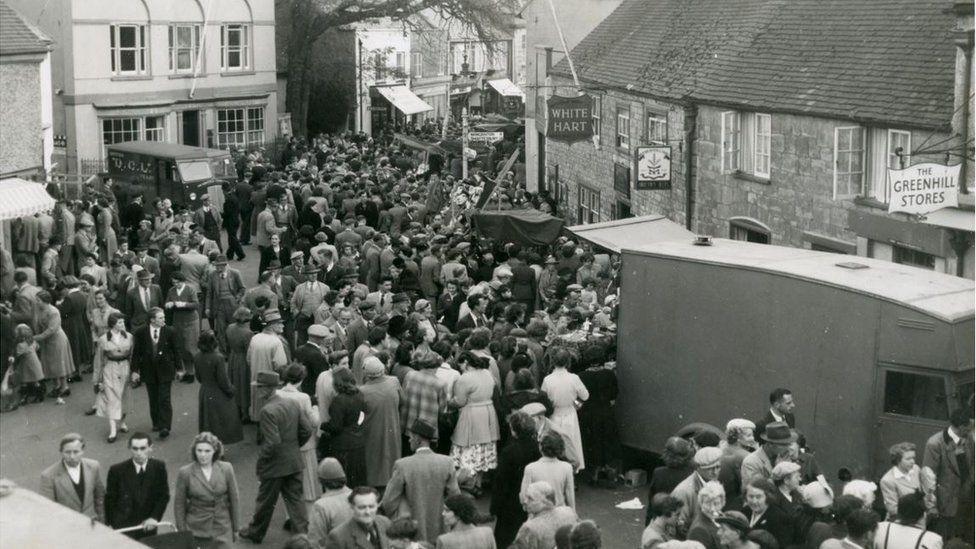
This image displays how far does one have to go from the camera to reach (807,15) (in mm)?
23438

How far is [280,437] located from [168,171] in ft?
68.7

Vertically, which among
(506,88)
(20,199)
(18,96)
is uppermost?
(506,88)

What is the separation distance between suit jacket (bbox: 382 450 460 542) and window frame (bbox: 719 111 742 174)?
13.1m

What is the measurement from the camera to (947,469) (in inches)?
444

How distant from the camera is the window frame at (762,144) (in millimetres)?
21891

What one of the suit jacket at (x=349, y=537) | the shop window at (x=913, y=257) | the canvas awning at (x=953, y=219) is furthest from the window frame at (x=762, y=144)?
the suit jacket at (x=349, y=537)

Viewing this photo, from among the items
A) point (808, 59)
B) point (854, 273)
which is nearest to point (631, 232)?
point (808, 59)

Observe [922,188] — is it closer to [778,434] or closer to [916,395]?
[916,395]

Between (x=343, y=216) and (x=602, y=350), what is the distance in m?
11.3

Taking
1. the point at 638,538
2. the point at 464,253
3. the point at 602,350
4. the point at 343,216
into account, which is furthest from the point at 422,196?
the point at 638,538

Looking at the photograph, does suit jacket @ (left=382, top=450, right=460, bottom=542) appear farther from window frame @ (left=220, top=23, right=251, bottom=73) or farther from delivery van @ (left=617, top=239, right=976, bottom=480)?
window frame @ (left=220, top=23, right=251, bottom=73)

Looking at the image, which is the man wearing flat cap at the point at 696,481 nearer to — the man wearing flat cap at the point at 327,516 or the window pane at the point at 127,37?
the man wearing flat cap at the point at 327,516

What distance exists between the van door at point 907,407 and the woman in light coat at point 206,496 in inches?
225

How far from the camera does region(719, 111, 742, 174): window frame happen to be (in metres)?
23.0
